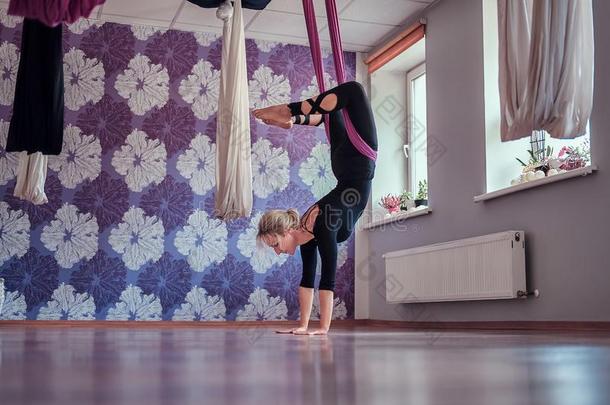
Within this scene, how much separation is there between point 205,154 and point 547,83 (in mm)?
3547

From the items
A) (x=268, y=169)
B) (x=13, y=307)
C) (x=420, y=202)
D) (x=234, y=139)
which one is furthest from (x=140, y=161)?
(x=420, y=202)

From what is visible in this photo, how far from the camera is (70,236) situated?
5793 millimetres

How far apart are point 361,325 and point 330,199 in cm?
304

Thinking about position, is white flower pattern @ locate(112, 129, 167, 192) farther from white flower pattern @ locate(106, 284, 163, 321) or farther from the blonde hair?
the blonde hair

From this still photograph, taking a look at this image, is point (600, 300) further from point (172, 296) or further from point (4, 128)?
point (4, 128)

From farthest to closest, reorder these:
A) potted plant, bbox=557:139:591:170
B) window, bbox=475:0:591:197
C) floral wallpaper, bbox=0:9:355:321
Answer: floral wallpaper, bbox=0:9:355:321, window, bbox=475:0:591:197, potted plant, bbox=557:139:591:170

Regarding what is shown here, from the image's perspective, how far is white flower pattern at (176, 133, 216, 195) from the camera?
6125mm

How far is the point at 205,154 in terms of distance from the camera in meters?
6.18

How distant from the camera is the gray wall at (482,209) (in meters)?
3.89

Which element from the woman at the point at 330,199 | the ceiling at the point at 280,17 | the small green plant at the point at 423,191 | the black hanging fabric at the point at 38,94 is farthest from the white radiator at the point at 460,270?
the black hanging fabric at the point at 38,94

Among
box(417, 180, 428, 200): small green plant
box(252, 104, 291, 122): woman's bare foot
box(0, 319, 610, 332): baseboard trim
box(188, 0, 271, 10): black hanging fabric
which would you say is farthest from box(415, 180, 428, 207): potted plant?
box(252, 104, 291, 122): woman's bare foot

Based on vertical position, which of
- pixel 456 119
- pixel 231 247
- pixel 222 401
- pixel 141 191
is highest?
pixel 456 119

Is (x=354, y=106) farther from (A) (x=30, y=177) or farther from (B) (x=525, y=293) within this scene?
(A) (x=30, y=177)

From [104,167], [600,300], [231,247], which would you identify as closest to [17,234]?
[104,167]
